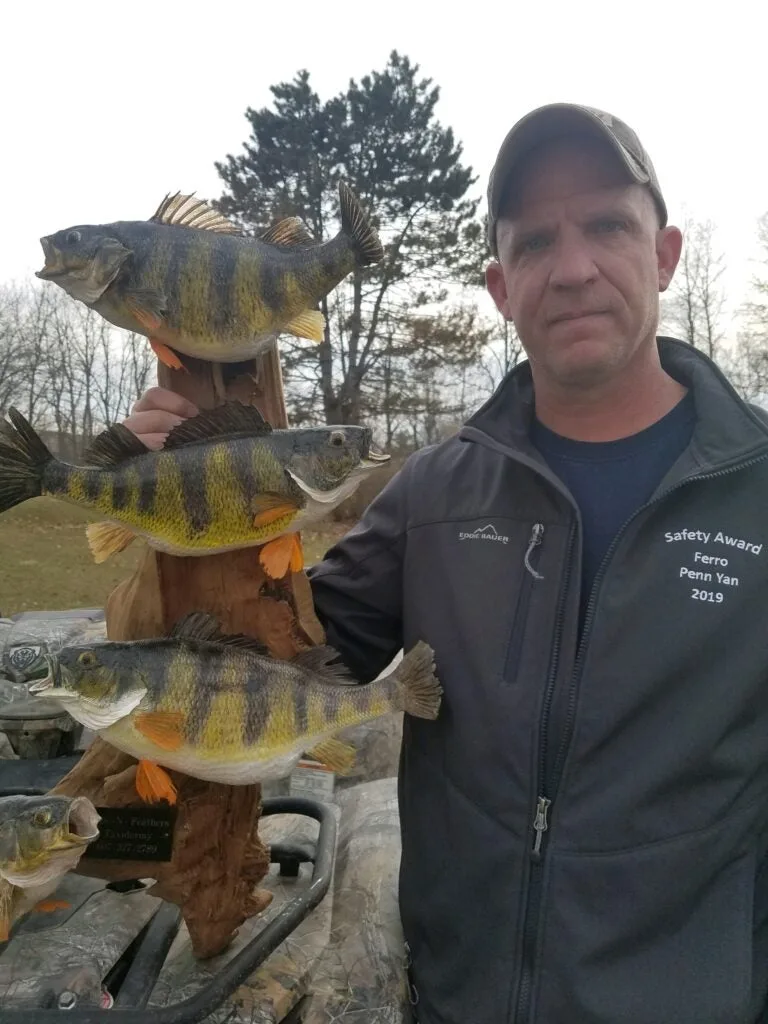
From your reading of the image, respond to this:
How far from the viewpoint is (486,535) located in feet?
6.78

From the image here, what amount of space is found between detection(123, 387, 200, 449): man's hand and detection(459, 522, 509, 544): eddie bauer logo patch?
34.4 inches

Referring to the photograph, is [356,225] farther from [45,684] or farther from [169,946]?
[169,946]

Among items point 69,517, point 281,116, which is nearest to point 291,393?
point 69,517

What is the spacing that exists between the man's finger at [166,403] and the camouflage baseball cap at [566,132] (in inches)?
46.0

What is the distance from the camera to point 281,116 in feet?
61.2

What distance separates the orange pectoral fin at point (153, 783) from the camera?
1.53m

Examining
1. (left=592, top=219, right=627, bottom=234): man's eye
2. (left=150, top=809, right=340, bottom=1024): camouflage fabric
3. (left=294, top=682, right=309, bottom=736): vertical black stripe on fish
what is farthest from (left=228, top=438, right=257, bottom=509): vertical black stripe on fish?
(left=150, top=809, right=340, bottom=1024): camouflage fabric

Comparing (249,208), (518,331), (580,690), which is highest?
(249,208)

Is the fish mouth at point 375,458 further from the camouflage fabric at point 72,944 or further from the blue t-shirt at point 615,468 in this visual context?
the camouflage fabric at point 72,944

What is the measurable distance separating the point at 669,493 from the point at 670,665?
1.50 ft

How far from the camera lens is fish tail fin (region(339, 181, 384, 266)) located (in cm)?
166

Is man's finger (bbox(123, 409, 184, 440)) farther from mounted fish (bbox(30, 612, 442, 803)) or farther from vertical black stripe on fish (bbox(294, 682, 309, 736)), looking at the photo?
vertical black stripe on fish (bbox(294, 682, 309, 736))

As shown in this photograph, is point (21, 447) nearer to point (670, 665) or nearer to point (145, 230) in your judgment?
point (145, 230)

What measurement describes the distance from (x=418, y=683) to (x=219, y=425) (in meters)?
0.83
